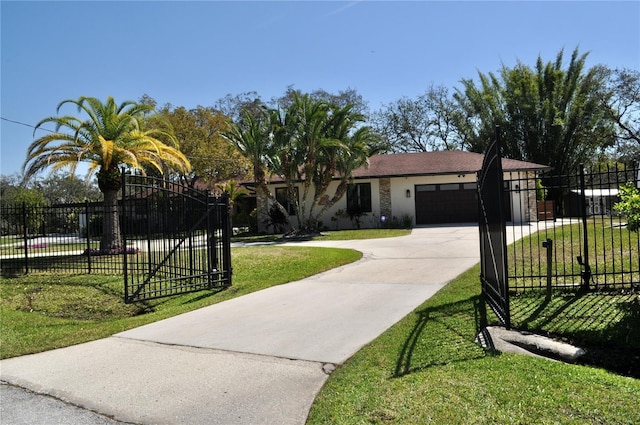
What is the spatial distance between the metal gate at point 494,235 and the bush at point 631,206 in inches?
61.8

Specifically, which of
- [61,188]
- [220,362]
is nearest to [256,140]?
[220,362]

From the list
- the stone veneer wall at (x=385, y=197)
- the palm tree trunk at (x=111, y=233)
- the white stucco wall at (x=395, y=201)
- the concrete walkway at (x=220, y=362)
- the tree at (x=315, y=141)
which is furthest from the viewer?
the stone veneer wall at (x=385, y=197)

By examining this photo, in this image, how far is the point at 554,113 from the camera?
119 ft

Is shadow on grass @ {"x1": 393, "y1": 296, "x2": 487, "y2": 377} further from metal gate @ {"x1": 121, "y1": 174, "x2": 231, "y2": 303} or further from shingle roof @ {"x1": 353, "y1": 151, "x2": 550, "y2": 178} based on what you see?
shingle roof @ {"x1": 353, "y1": 151, "x2": 550, "y2": 178}

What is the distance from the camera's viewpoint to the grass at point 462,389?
346 cm

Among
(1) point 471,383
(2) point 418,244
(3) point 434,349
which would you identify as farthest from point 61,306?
(2) point 418,244

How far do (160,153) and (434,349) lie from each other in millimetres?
12805

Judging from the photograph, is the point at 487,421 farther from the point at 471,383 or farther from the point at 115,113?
the point at 115,113

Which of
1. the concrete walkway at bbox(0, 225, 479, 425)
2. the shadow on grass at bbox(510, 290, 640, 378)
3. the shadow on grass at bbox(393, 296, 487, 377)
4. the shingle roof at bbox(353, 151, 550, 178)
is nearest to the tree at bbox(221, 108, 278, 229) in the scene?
the shingle roof at bbox(353, 151, 550, 178)

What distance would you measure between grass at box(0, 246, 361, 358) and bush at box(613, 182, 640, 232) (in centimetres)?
664

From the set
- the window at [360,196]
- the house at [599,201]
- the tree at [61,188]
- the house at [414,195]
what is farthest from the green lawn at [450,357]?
the tree at [61,188]

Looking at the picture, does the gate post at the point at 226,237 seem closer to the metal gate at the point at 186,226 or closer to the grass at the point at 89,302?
the metal gate at the point at 186,226

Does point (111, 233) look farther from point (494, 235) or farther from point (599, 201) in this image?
point (599, 201)

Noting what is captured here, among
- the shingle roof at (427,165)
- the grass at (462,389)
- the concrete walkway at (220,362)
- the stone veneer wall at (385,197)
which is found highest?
the shingle roof at (427,165)
